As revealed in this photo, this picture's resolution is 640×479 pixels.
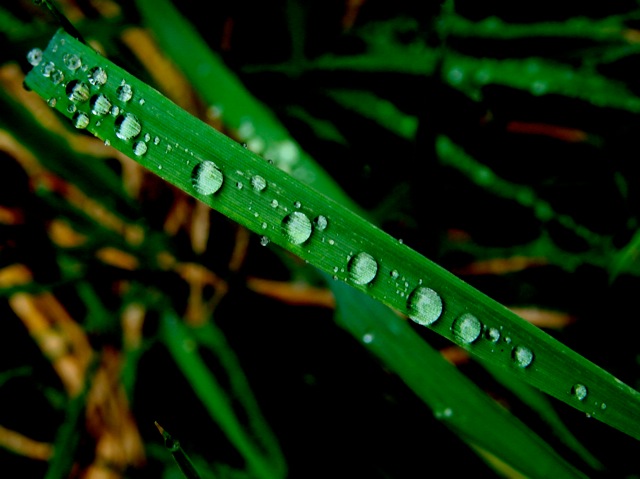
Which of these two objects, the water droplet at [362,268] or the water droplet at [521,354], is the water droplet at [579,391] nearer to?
the water droplet at [521,354]

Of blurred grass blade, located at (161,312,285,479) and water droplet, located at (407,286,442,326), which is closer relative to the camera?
water droplet, located at (407,286,442,326)

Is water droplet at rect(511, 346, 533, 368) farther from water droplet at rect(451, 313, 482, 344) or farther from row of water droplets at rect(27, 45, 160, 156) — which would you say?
row of water droplets at rect(27, 45, 160, 156)

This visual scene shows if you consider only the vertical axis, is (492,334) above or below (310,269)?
below

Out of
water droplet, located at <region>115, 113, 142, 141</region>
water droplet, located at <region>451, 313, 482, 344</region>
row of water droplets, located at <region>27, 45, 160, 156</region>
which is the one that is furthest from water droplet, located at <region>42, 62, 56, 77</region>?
water droplet, located at <region>451, 313, 482, 344</region>

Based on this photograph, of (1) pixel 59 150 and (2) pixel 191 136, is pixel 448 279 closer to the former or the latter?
(2) pixel 191 136

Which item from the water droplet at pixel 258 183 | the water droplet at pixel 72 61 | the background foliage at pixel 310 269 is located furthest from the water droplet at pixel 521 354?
the water droplet at pixel 72 61

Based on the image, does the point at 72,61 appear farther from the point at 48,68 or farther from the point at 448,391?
the point at 448,391

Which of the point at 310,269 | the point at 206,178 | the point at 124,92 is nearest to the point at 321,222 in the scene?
the point at 206,178
